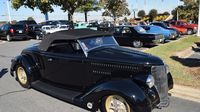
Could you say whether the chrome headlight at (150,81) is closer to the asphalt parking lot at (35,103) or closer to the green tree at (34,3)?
the asphalt parking lot at (35,103)

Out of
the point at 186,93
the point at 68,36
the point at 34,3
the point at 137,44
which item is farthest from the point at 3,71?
the point at 34,3

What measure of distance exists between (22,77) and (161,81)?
4.23 meters

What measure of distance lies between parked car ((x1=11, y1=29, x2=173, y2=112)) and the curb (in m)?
0.80

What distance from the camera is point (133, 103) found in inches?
195

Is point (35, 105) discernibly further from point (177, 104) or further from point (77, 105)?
point (177, 104)

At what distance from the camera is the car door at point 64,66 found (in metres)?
6.10

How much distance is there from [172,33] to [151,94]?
1684cm

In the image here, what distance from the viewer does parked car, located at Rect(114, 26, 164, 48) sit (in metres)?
16.5

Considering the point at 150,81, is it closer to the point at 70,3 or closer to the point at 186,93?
the point at 186,93

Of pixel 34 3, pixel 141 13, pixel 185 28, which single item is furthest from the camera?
pixel 141 13

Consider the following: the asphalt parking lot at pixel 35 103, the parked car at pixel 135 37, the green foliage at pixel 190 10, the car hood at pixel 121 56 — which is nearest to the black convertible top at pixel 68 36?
the car hood at pixel 121 56

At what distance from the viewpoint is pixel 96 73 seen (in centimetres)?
583

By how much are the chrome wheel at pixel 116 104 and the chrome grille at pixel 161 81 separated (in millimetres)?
740

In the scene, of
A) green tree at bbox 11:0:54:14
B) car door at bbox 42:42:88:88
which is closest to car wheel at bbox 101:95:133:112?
car door at bbox 42:42:88:88
